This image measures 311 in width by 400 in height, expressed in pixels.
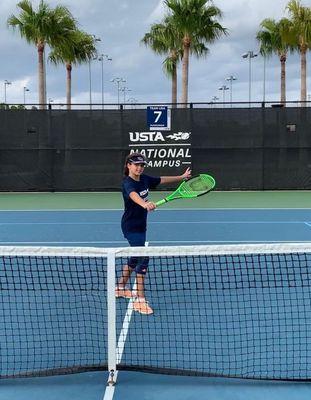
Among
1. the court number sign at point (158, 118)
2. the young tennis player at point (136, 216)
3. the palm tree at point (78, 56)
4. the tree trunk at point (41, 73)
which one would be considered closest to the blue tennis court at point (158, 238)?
the young tennis player at point (136, 216)

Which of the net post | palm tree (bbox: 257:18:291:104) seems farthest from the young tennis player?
palm tree (bbox: 257:18:291:104)

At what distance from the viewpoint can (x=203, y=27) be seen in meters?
22.1

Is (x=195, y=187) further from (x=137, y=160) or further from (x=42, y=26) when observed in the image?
(x=42, y=26)

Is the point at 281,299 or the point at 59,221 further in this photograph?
the point at 59,221

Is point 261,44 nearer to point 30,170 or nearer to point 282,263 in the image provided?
point 30,170

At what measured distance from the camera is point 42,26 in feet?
70.3

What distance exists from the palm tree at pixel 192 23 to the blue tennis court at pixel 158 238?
10877mm

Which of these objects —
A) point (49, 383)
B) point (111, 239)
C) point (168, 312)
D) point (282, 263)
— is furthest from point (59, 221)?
point (49, 383)

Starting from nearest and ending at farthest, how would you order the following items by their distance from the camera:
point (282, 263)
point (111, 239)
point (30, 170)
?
point (282, 263)
point (111, 239)
point (30, 170)

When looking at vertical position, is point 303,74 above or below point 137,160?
above

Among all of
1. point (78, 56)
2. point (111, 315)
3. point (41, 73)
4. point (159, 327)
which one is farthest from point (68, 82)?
point (111, 315)

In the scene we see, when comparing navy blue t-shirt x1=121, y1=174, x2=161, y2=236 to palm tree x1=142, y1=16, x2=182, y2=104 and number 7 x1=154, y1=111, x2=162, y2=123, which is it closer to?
number 7 x1=154, y1=111, x2=162, y2=123

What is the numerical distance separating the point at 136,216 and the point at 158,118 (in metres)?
13.0

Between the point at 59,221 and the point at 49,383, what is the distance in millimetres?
8208
